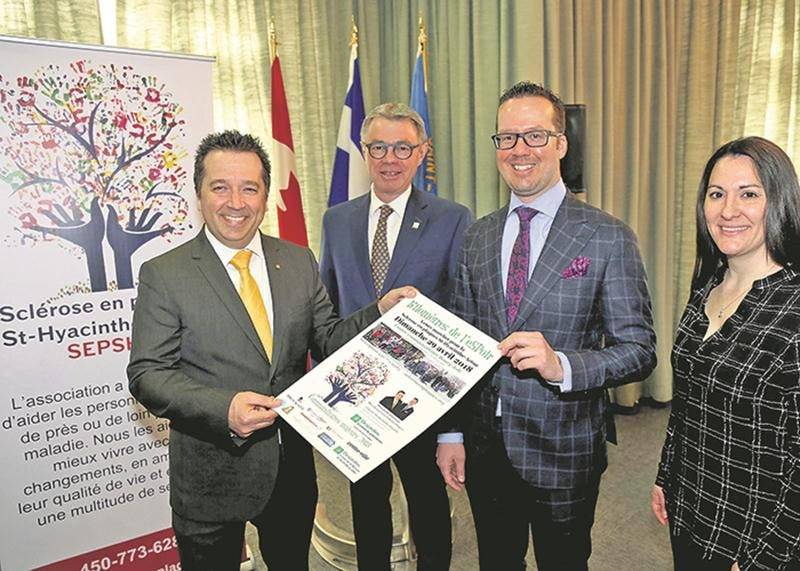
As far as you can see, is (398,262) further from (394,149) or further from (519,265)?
(519,265)

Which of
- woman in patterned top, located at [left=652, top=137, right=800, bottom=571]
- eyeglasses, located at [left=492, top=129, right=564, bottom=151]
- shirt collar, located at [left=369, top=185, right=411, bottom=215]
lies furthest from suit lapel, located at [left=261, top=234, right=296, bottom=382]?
woman in patterned top, located at [left=652, top=137, right=800, bottom=571]

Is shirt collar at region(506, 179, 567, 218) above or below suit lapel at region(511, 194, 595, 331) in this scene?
above

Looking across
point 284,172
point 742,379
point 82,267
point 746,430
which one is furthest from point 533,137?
point 284,172

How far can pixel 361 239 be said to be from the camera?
2.45 meters

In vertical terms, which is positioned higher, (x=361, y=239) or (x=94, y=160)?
(x=94, y=160)

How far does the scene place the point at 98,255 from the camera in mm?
2564

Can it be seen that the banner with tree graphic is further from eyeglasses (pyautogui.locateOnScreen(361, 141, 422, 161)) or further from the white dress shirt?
the white dress shirt

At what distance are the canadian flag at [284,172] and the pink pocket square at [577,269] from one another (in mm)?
2195

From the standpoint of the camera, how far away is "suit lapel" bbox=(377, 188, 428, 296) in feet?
7.73

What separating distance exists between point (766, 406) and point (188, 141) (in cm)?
245

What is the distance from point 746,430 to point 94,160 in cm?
255

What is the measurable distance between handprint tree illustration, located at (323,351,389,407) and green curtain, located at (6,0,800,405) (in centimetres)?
279

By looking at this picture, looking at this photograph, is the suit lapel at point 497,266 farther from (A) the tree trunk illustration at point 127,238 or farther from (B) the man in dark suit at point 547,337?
(A) the tree trunk illustration at point 127,238

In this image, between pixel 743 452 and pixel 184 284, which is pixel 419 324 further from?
pixel 743 452
